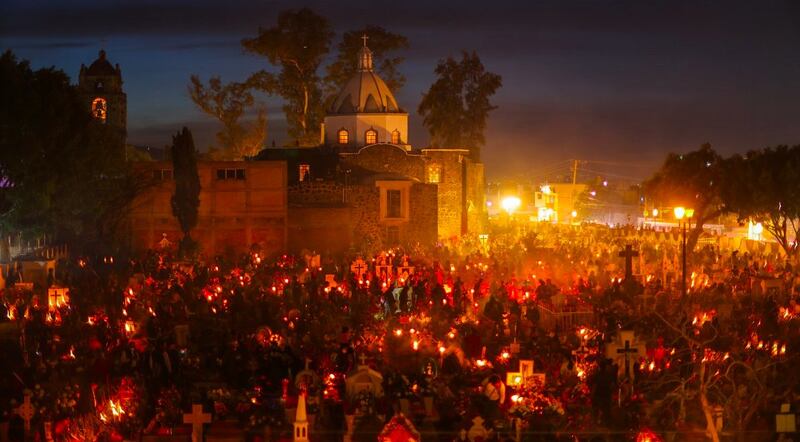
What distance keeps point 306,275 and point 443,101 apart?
2881 cm

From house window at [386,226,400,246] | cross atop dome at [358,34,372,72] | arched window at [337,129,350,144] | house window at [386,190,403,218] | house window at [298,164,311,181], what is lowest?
house window at [386,226,400,246]

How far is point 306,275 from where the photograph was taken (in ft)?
86.0

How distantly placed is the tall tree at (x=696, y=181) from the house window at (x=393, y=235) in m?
11.8

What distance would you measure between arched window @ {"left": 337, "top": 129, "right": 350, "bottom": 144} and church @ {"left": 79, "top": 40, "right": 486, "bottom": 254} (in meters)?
0.05

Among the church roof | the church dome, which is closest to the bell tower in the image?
the church roof

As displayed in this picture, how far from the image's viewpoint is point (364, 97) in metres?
49.3

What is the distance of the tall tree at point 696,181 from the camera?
41.8 meters

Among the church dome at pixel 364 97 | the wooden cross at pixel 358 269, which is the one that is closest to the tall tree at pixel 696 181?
the church dome at pixel 364 97

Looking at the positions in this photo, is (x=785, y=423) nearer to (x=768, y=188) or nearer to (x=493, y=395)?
(x=493, y=395)

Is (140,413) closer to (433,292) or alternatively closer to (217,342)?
(217,342)

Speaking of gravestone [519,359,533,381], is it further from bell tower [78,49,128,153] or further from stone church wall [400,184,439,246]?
bell tower [78,49,128,153]

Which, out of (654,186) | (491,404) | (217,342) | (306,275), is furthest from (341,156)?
(491,404)

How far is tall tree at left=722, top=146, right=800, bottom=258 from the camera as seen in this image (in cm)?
3784

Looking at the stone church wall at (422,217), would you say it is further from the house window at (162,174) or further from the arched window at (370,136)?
the house window at (162,174)
